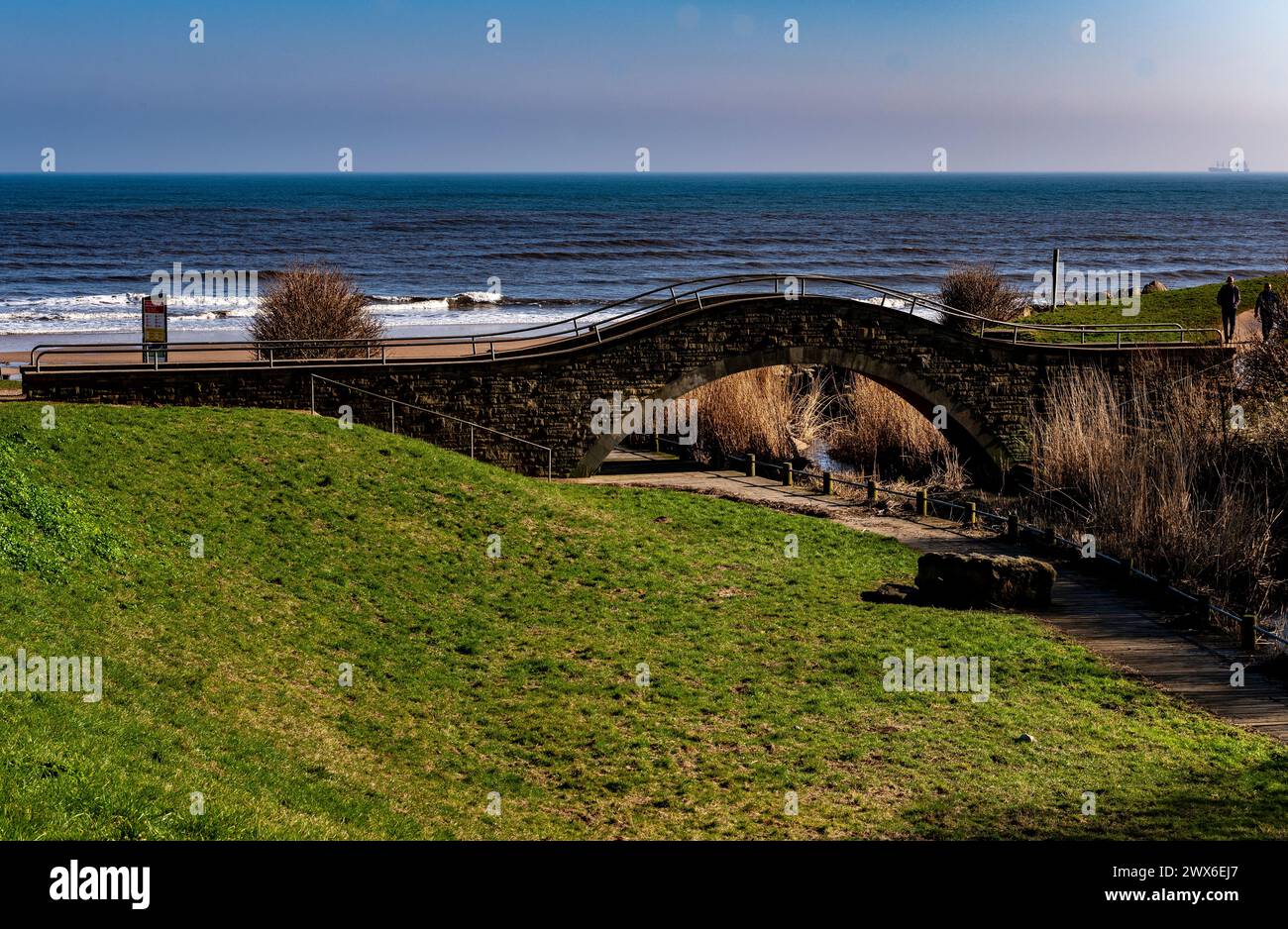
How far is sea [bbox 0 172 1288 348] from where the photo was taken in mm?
70625

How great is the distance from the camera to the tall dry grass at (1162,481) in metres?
25.1

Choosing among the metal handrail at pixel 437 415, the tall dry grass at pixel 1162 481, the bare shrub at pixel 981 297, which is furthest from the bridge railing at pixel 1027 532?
the bare shrub at pixel 981 297

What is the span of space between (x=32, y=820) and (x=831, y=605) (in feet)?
50.0

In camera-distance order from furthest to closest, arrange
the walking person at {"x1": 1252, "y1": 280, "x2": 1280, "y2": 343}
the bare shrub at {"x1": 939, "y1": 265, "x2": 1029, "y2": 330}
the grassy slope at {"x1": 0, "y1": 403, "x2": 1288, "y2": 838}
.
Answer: the bare shrub at {"x1": 939, "y1": 265, "x2": 1029, "y2": 330} < the walking person at {"x1": 1252, "y1": 280, "x2": 1280, "y2": 343} < the grassy slope at {"x1": 0, "y1": 403, "x2": 1288, "y2": 838}

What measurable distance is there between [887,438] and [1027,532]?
423 inches

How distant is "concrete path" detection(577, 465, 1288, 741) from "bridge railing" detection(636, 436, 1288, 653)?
1.36 feet

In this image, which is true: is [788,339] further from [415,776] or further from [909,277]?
[909,277]

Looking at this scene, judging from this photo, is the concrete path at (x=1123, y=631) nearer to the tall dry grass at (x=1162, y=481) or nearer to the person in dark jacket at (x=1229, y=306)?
the tall dry grass at (x=1162, y=481)

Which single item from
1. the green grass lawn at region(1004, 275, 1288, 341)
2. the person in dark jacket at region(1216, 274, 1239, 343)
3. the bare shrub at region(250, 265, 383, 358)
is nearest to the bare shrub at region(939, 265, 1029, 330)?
the green grass lawn at region(1004, 275, 1288, 341)

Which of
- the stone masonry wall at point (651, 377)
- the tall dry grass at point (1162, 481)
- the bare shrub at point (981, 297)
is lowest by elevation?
the tall dry grass at point (1162, 481)

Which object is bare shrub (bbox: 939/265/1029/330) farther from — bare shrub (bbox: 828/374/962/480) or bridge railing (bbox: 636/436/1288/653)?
bridge railing (bbox: 636/436/1288/653)

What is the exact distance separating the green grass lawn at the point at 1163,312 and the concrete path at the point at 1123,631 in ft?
57.9
